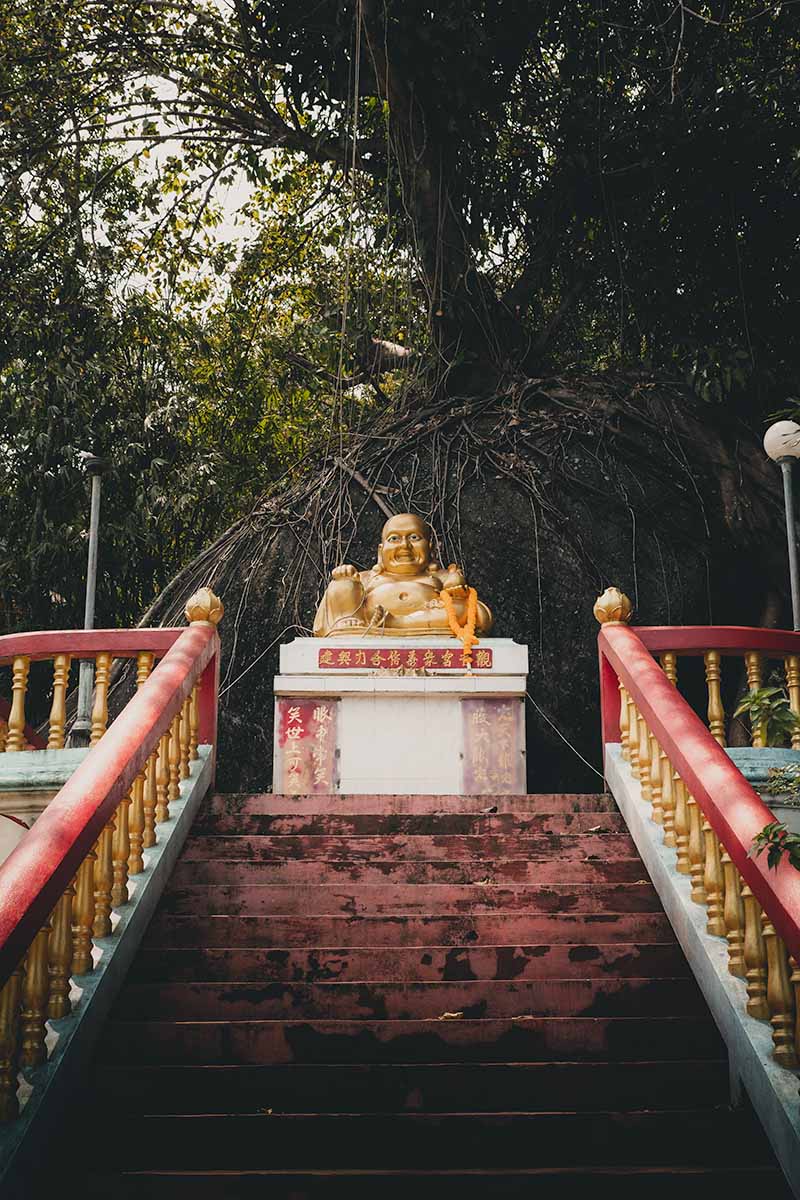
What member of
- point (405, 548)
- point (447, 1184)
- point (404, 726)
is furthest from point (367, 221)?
point (447, 1184)

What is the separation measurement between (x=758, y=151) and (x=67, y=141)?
619cm

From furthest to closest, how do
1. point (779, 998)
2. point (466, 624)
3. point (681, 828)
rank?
point (466, 624)
point (681, 828)
point (779, 998)

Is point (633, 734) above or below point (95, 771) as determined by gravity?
above

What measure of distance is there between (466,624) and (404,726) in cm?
80

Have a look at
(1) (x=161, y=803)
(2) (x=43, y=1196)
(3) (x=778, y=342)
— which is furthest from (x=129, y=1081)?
(3) (x=778, y=342)

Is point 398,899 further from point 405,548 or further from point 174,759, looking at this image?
point 405,548

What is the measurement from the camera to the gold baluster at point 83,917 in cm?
357

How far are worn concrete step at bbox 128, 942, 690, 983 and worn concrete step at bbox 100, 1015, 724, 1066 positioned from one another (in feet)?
1.01

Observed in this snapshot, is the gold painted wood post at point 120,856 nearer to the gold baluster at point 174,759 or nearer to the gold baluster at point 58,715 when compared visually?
the gold baluster at point 174,759

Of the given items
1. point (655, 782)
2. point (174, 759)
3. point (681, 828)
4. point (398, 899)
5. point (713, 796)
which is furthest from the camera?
point (174, 759)

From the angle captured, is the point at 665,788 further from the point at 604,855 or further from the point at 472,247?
the point at 472,247

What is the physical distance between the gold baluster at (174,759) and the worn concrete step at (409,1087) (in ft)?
5.53

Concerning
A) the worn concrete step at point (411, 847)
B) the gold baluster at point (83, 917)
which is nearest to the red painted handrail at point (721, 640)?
the worn concrete step at point (411, 847)

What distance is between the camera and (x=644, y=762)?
4.98 m
